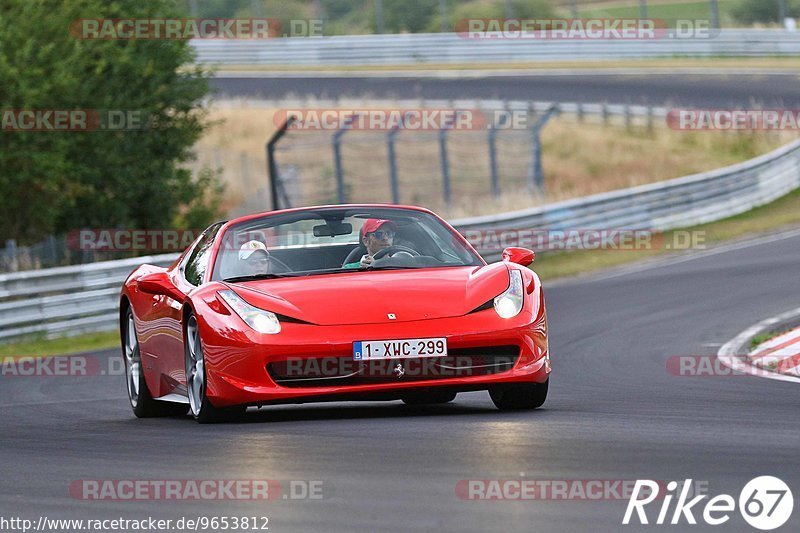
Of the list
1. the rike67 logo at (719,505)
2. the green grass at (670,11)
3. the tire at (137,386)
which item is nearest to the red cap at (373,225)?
the tire at (137,386)

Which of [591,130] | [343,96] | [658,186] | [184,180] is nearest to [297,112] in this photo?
[343,96]

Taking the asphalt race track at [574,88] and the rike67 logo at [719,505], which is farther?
the asphalt race track at [574,88]

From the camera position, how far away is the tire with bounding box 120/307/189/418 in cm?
1021

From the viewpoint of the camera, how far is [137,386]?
1038 cm

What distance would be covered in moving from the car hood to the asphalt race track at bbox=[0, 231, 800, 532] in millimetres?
561

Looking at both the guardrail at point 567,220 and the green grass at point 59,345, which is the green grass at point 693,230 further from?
the green grass at point 59,345

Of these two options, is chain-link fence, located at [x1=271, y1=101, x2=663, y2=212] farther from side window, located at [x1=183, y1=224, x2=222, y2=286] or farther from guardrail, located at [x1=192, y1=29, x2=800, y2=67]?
side window, located at [x1=183, y1=224, x2=222, y2=286]

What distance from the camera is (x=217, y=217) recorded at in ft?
110

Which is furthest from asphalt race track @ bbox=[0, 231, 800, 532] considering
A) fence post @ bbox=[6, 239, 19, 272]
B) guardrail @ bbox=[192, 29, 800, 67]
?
guardrail @ bbox=[192, 29, 800, 67]

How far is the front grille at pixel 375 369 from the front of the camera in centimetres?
820

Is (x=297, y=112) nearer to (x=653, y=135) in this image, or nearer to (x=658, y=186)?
(x=653, y=135)

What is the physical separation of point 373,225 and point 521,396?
140 cm

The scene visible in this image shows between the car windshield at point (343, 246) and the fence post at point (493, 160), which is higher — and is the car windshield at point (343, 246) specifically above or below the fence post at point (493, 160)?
above

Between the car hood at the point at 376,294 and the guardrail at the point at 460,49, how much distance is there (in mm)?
39630
